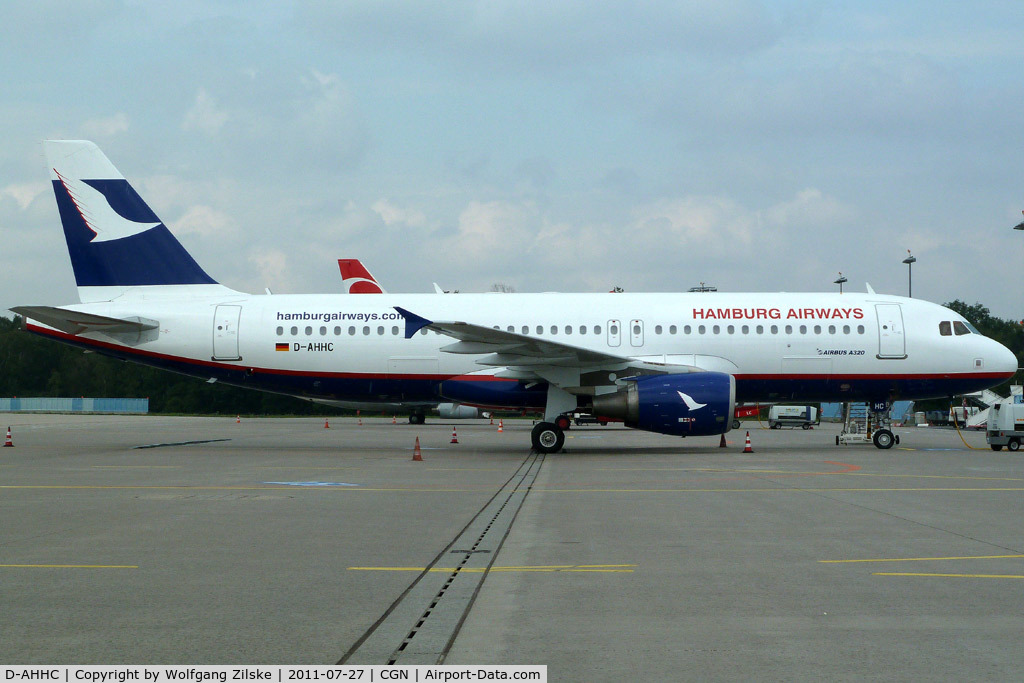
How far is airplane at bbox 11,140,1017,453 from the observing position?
22969 millimetres

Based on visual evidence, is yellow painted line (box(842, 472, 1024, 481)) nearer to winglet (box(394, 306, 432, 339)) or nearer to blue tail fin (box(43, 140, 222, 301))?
winglet (box(394, 306, 432, 339))

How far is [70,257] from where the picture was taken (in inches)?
981

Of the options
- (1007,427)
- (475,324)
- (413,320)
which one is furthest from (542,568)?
(1007,427)

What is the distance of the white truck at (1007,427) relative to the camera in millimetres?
23578

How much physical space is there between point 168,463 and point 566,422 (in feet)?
30.4

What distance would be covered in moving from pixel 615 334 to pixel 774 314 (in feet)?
13.2

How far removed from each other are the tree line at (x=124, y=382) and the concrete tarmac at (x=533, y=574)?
73197 mm

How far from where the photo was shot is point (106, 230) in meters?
24.6

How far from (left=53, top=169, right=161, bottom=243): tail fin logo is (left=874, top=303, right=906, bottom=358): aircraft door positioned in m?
19.4

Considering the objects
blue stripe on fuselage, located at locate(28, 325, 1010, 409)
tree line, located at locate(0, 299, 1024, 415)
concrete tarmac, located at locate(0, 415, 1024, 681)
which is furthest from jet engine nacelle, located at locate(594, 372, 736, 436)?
tree line, located at locate(0, 299, 1024, 415)

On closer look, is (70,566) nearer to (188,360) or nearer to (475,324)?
(475,324)

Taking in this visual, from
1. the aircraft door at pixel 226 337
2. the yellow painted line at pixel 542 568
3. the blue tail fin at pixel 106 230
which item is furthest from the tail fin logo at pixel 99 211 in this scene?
the yellow painted line at pixel 542 568

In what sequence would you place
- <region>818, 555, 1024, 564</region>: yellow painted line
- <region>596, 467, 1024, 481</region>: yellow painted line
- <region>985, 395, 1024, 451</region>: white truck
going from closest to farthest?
<region>818, 555, 1024, 564</region>: yellow painted line, <region>596, 467, 1024, 481</region>: yellow painted line, <region>985, 395, 1024, 451</region>: white truck

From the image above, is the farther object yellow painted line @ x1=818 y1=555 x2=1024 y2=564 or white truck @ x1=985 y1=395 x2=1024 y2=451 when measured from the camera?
white truck @ x1=985 y1=395 x2=1024 y2=451
